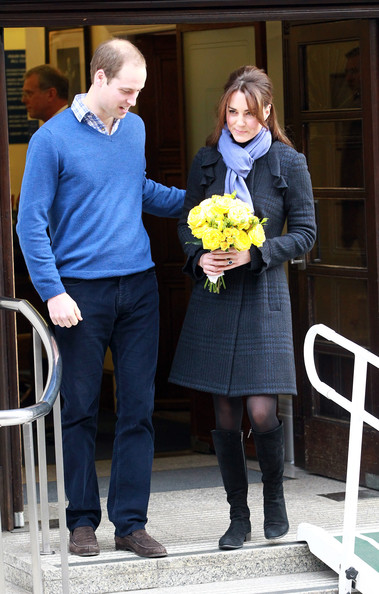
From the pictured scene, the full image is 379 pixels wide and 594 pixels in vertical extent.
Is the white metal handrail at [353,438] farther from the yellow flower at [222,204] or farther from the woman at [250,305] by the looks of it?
the yellow flower at [222,204]

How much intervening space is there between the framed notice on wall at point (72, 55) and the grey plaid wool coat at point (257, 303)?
385 cm

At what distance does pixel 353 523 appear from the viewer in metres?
3.77

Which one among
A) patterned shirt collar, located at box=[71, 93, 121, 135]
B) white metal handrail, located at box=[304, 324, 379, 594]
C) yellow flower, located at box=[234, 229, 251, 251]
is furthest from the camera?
patterned shirt collar, located at box=[71, 93, 121, 135]

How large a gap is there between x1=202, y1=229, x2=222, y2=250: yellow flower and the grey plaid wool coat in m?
0.24

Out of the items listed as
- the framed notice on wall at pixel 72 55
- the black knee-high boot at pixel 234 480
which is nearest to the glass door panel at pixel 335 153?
the black knee-high boot at pixel 234 480

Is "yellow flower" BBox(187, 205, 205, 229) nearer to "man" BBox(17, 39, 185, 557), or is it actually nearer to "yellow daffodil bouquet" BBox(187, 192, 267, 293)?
"yellow daffodil bouquet" BBox(187, 192, 267, 293)

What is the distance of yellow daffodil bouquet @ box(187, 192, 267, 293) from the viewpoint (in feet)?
12.4

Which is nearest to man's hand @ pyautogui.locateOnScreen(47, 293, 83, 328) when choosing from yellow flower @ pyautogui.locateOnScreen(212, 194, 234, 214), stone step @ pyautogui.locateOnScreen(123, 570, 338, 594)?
yellow flower @ pyautogui.locateOnScreen(212, 194, 234, 214)

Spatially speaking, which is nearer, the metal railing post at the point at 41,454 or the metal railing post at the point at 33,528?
the metal railing post at the point at 33,528

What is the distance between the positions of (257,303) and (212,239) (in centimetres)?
37

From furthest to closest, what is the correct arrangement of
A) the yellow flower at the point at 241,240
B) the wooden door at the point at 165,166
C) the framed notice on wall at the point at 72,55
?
the framed notice on wall at the point at 72,55, the wooden door at the point at 165,166, the yellow flower at the point at 241,240

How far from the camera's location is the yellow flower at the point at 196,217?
3806mm

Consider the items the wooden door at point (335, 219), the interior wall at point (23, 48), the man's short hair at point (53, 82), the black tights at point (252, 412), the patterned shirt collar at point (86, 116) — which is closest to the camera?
the patterned shirt collar at point (86, 116)

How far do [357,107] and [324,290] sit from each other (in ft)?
2.90
